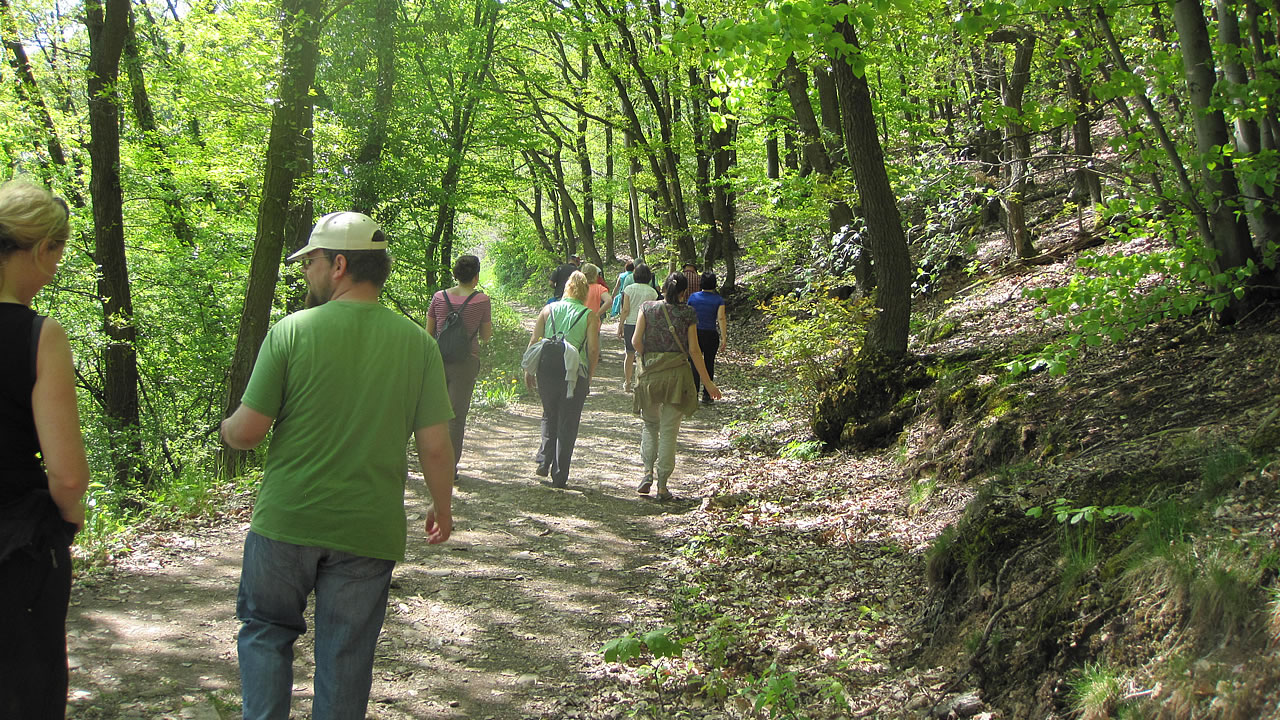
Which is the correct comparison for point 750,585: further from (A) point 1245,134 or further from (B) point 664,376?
(A) point 1245,134

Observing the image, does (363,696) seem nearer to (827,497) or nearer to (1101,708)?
(1101,708)

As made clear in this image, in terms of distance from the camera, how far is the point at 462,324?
7539 mm

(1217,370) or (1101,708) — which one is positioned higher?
(1217,370)

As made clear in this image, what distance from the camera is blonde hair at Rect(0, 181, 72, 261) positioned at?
8.14ft

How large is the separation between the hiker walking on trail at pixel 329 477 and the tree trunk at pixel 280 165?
7449mm

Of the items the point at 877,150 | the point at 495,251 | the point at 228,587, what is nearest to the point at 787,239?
the point at 877,150

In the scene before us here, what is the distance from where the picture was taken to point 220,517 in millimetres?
7336

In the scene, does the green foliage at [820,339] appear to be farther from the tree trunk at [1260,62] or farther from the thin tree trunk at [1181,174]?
the tree trunk at [1260,62]

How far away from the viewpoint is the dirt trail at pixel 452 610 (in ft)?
14.0

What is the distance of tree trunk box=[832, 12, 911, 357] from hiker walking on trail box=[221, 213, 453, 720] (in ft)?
22.7

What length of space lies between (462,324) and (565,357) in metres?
1.02

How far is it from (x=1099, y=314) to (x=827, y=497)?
2.87 meters

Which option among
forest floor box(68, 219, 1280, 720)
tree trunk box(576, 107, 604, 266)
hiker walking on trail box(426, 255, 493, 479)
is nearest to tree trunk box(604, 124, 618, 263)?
tree trunk box(576, 107, 604, 266)

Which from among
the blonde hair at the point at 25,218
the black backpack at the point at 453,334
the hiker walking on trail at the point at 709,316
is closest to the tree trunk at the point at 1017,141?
the hiker walking on trail at the point at 709,316
